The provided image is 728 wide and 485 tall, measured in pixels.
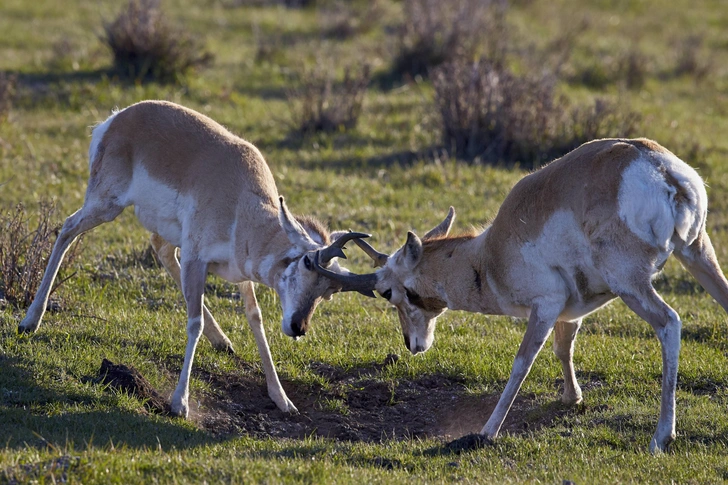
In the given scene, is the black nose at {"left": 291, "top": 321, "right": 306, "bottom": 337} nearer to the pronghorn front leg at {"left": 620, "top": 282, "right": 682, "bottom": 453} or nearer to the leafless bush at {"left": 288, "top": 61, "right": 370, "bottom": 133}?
the pronghorn front leg at {"left": 620, "top": 282, "right": 682, "bottom": 453}

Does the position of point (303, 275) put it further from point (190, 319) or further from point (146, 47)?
point (146, 47)

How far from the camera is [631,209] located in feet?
19.8

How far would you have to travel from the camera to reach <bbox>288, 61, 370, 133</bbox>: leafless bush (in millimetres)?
14594

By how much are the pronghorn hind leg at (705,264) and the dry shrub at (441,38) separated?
11415mm

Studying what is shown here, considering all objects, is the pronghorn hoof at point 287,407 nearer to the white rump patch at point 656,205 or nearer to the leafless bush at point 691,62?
the white rump patch at point 656,205

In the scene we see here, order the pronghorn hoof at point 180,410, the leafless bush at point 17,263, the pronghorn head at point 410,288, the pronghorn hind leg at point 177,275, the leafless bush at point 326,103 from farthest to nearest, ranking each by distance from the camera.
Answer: the leafless bush at point 326,103 → the leafless bush at point 17,263 → the pronghorn hind leg at point 177,275 → the pronghorn head at point 410,288 → the pronghorn hoof at point 180,410

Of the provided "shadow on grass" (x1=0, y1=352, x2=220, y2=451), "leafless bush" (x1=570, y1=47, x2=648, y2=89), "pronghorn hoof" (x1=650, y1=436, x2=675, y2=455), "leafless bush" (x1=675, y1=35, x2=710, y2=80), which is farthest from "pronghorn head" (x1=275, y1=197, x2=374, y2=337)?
"leafless bush" (x1=675, y1=35, x2=710, y2=80)

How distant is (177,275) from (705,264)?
4.57 meters

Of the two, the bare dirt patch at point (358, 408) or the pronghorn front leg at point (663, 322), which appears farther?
the bare dirt patch at point (358, 408)

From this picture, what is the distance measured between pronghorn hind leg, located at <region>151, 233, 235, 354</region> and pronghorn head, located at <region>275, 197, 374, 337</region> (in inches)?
49.1

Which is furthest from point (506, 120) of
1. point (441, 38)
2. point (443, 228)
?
point (443, 228)

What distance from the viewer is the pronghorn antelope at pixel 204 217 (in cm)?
676

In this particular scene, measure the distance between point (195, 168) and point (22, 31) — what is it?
13.0 meters

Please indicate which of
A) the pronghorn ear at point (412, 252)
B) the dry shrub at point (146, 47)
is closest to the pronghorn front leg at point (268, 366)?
Result: the pronghorn ear at point (412, 252)
